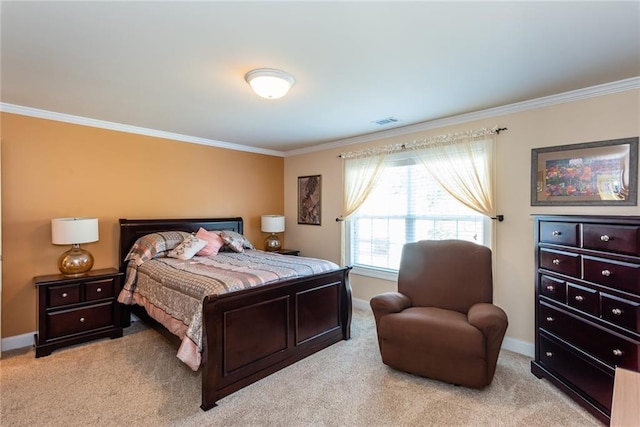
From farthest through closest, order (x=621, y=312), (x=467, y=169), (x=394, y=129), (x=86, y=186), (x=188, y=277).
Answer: (x=394, y=129), (x=86, y=186), (x=467, y=169), (x=188, y=277), (x=621, y=312)

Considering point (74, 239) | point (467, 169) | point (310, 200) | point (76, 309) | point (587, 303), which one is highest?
point (467, 169)

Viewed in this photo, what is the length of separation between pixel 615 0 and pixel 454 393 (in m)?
2.60

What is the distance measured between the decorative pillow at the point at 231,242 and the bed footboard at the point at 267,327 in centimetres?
162

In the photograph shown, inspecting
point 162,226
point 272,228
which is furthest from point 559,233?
point 162,226

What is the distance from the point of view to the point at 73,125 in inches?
138

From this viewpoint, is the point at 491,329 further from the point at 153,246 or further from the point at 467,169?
the point at 153,246

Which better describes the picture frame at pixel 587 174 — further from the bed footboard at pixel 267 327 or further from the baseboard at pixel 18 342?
the baseboard at pixel 18 342

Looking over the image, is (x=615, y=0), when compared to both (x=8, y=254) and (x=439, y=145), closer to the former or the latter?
(x=439, y=145)

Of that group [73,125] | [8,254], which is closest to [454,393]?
[8,254]

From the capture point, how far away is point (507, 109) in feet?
10.2

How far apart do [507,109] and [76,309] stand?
15.8 feet

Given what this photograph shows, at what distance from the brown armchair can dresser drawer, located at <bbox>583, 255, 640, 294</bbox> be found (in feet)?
2.16

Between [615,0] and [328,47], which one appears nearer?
[615,0]

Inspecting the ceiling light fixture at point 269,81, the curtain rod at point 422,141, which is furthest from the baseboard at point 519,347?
the ceiling light fixture at point 269,81
